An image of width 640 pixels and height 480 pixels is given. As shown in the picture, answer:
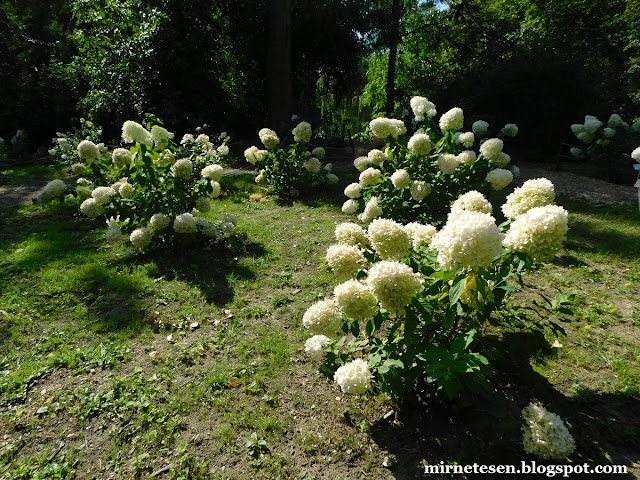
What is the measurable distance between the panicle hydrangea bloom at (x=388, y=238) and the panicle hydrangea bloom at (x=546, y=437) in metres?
0.95

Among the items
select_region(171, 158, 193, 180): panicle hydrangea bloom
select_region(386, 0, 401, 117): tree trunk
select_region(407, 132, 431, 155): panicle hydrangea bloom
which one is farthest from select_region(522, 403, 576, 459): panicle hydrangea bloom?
select_region(386, 0, 401, 117): tree trunk

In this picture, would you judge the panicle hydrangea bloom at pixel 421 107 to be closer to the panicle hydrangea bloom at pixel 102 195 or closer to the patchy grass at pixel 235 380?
the patchy grass at pixel 235 380

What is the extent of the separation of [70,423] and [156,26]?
32.8 feet

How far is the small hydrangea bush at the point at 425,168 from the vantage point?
11.9ft

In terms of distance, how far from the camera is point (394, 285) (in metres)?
1.64

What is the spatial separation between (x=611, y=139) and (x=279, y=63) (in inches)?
301

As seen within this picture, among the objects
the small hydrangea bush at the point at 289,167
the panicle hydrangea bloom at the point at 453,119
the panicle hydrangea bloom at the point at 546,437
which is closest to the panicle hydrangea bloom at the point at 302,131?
the small hydrangea bush at the point at 289,167

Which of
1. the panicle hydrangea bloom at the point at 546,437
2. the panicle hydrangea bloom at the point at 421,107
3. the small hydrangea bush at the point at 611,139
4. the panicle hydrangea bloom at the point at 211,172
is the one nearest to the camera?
the panicle hydrangea bloom at the point at 546,437

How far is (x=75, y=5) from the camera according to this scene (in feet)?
34.8

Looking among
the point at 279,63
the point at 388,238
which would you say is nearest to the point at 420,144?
the point at 388,238

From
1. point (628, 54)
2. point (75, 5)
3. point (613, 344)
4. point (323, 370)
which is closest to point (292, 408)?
point (323, 370)

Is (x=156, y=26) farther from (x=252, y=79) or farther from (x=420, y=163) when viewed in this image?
(x=420, y=163)

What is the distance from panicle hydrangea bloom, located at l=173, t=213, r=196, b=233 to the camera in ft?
13.2

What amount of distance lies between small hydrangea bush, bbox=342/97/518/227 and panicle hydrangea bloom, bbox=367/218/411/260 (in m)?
1.45
